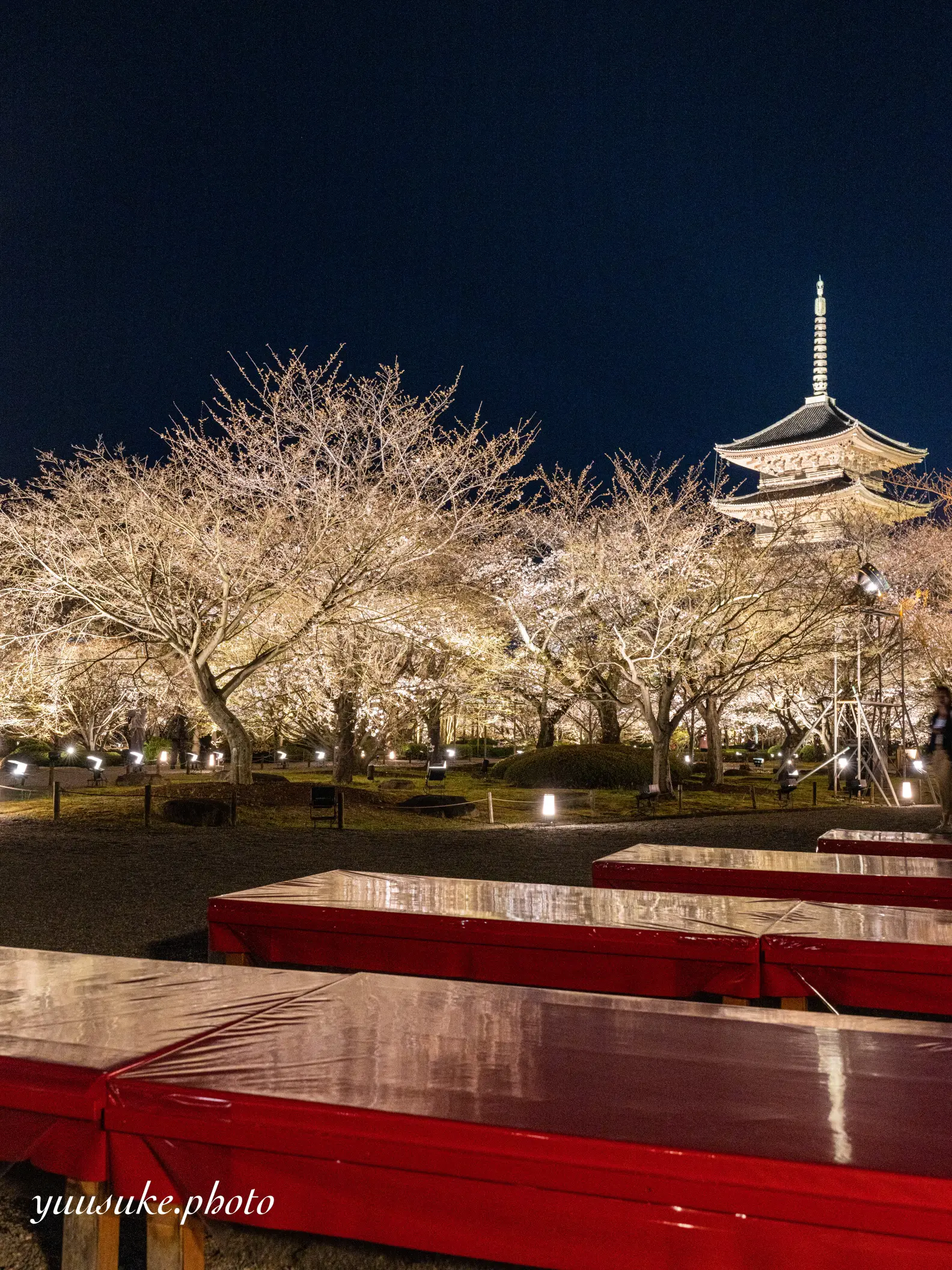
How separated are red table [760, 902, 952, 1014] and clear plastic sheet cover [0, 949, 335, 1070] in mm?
2067

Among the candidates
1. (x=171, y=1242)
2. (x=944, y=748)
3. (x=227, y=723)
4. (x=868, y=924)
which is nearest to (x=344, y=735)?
(x=227, y=723)

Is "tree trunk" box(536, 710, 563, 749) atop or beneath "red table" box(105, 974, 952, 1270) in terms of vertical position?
atop

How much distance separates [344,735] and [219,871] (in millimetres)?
11473

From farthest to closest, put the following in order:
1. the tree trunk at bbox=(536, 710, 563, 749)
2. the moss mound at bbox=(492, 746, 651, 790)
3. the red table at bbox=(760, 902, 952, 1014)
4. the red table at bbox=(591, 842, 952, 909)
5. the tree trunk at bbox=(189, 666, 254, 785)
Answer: the tree trunk at bbox=(536, 710, 563, 749), the moss mound at bbox=(492, 746, 651, 790), the tree trunk at bbox=(189, 666, 254, 785), the red table at bbox=(591, 842, 952, 909), the red table at bbox=(760, 902, 952, 1014)

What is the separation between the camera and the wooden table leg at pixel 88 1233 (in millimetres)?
2445

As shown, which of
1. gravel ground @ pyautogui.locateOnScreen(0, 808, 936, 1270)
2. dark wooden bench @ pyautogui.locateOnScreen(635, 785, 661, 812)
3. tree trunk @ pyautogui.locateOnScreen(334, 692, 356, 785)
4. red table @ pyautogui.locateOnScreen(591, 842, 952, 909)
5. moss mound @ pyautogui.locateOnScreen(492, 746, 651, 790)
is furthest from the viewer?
moss mound @ pyautogui.locateOnScreen(492, 746, 651, 790)

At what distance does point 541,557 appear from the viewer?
2675 cm

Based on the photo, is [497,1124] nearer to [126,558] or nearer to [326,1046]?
[326,1046]

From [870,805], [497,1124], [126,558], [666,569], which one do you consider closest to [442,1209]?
[497,1124]

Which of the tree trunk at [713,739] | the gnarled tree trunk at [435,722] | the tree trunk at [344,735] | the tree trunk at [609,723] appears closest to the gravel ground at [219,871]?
the tree trunk at [344,735]

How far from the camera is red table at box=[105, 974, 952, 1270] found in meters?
1.93

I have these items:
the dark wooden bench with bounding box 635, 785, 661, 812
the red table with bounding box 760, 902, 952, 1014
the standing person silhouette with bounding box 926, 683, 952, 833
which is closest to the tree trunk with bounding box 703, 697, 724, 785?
the dark wooden bench with bounding box 635, 785, 661, 812

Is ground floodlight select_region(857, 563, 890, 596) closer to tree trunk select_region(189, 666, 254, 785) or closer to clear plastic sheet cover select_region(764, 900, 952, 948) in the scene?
tree trunk select_region(189, 666, 254, 785)

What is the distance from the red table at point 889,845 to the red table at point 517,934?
3.50m
